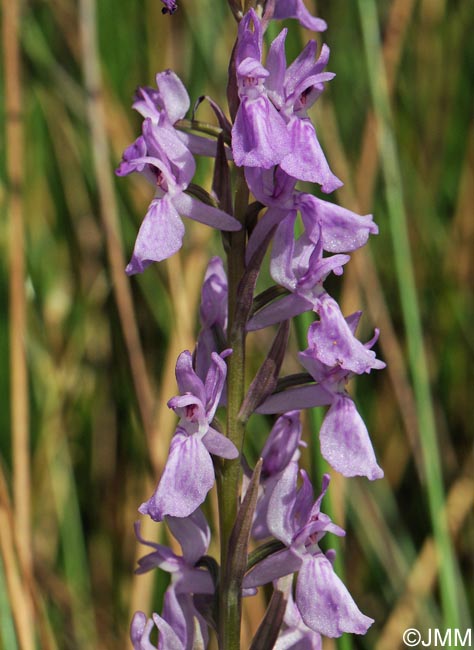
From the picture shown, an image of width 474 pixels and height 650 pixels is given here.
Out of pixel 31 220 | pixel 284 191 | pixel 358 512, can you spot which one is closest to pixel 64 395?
pixel 31 220

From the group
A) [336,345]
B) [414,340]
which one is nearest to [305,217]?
[336,345]

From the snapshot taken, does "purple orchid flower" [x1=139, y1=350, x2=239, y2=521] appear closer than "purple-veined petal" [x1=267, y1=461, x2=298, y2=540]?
Yes

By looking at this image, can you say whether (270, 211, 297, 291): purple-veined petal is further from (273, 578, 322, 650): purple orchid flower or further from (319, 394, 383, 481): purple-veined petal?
(273, 578, 322, 650): purple orchid flower

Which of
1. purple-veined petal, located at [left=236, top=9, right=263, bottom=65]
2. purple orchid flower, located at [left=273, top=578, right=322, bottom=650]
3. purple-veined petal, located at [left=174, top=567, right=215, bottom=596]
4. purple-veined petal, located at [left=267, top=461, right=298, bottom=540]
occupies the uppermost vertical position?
purple-veined petal, located at [left=236, top=9, right=263, bottom=65]

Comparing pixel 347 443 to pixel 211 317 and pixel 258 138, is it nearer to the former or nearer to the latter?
pixel 211 317

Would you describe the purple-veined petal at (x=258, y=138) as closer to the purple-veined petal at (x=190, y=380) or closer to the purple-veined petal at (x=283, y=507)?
the purple-veined petal at (x=190, y=380)

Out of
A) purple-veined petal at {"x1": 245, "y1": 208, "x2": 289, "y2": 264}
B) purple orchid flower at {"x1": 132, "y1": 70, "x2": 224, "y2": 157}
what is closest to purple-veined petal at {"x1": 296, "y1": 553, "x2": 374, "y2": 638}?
purple-veined petal at {"x1": 245, "y1": 208, "x2": 289, "y2": 264}
